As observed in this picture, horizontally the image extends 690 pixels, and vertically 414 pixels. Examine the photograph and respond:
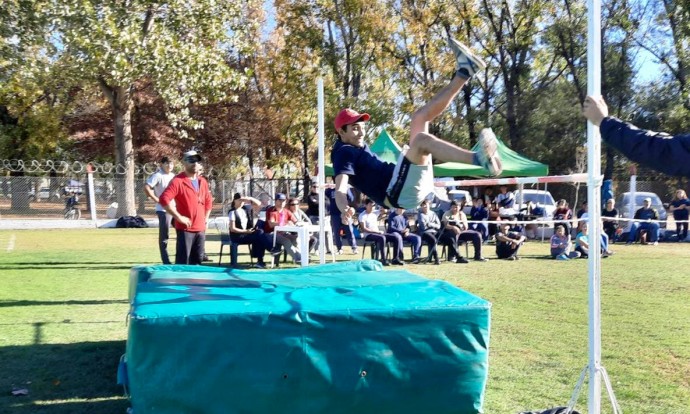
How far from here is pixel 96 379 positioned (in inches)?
206

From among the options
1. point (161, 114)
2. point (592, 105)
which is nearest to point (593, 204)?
point (592, 105)

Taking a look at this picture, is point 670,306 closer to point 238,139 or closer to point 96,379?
point 96,379

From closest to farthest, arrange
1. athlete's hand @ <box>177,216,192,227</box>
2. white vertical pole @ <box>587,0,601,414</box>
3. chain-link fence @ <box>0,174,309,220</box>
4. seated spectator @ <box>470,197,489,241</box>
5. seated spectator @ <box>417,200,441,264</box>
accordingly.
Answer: white vertical pole @ <box>587,0,601,414</box>
athlete's hand @ <box>177,216,192,227</box>
seated spectator @ <box>417,200,441,264</box>
seated spectator @ <box>470,197,489,241</box>
chain-link fence @ <box>0,174,309,220</box>

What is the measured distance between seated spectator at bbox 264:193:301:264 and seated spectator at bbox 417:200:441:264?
2.66m

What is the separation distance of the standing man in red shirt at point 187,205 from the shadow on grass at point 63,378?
6.52ft

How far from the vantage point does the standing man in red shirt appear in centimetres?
802

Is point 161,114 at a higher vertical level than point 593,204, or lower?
higher

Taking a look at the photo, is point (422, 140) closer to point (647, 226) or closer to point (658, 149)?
point (658, 149)

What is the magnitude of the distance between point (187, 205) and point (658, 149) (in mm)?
6007

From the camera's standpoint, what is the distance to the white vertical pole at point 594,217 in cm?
402

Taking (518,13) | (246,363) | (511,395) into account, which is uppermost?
(518,13)

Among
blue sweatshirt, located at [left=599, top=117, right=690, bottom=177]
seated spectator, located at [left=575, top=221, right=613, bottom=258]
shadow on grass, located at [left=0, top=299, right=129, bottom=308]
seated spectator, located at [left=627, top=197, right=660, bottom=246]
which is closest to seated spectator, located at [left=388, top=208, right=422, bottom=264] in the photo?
seated spectator, located at [left=575, top=221, right=613, bottom=258]

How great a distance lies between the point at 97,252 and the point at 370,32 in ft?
63.1

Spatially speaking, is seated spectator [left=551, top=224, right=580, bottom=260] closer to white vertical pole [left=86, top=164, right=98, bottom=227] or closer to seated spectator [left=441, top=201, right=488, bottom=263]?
seated spectator [left=441, top=201, right=488, bottom=263]
